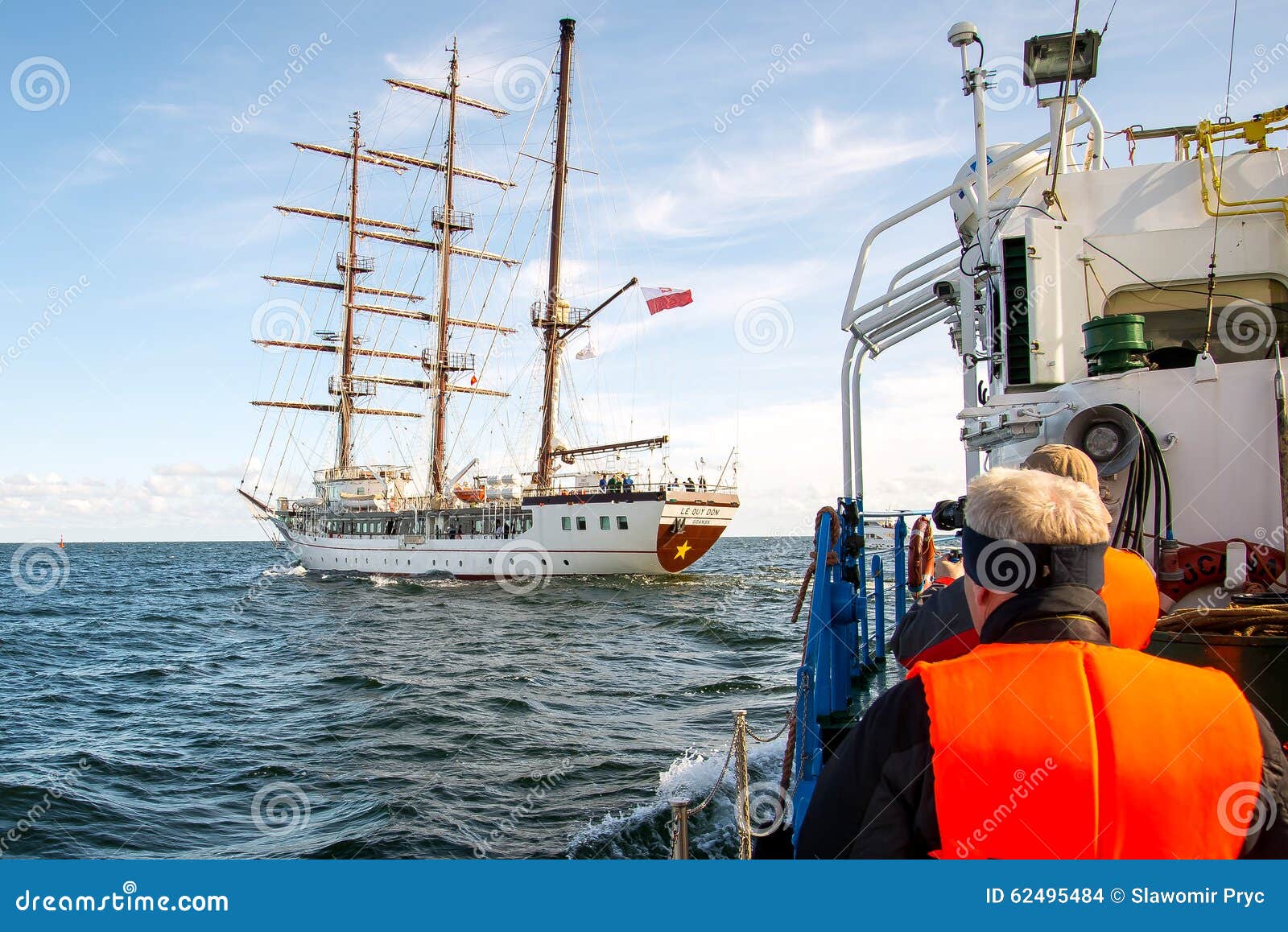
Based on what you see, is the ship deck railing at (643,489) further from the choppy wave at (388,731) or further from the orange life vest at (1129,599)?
the orange life vest at (1129,599)

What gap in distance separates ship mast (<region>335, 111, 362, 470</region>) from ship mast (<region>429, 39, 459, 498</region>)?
9476 millimetres

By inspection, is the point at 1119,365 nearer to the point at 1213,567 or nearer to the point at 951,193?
the point at 1213,567

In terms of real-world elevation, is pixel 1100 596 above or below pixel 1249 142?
below

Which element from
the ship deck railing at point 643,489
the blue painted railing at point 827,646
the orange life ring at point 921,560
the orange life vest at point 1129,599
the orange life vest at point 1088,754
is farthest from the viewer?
the ship deck railing at point 643,489

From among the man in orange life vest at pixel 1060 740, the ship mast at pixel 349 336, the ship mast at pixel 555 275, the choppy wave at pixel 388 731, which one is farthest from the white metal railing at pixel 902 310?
the ship mast at pixel 349 336

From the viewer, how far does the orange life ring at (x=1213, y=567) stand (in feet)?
16.3

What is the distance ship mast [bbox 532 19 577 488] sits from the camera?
152ft

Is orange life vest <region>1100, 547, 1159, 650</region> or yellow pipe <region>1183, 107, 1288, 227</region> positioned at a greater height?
yellow pipe <region>1183, 107, 1288, 227</region>

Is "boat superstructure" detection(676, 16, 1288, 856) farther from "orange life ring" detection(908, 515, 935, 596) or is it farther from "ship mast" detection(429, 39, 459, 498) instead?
"ship mast" detection(429, 39, 459, 498)

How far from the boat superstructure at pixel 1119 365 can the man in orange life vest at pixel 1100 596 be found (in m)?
1.16

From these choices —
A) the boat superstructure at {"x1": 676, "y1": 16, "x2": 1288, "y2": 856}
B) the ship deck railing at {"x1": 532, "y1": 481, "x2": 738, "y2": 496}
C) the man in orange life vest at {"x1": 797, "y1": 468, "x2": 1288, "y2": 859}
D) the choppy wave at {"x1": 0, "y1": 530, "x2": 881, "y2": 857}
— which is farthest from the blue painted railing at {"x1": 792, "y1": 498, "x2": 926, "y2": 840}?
the ship deck railing at {"x1": 532, "y1": 481, "x2": 738, "y2": 496}

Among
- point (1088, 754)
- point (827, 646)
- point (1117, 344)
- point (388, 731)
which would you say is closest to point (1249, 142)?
point (1117, 344)

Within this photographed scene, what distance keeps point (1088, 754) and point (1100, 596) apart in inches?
36.6

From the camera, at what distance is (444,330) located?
5203cm
